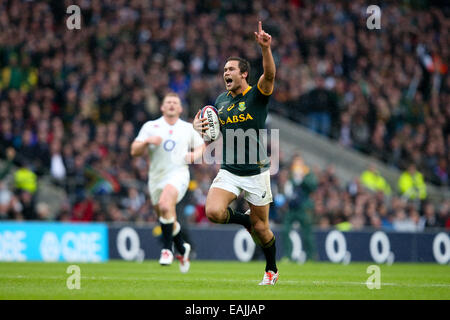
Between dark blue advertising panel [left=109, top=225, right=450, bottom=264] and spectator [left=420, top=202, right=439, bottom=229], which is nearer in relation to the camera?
dark blue advertising panel [left=109, top=225, right=450, bottom=264]

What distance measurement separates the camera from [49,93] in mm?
23188

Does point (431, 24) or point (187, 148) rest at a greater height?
point (431, 24)

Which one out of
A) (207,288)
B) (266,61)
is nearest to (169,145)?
(207,288)

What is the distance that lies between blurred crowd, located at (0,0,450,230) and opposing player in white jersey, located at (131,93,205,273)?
5185 mm

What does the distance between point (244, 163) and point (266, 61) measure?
151 cm

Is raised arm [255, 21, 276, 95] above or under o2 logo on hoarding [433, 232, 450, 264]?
above

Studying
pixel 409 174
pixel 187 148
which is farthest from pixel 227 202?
pixel 409 174

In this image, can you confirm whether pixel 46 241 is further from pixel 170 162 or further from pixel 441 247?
pixel 441 247

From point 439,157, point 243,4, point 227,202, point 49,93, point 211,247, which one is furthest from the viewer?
point 243,4

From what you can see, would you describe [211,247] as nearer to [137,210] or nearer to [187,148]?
[137,210]

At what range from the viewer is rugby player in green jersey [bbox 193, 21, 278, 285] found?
417 inches

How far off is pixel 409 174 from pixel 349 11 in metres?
8.84

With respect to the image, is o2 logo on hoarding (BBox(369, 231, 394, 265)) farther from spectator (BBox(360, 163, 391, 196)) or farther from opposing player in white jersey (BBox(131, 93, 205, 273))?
opposing player in white jersey (BBox(131, 93, 205, 273))

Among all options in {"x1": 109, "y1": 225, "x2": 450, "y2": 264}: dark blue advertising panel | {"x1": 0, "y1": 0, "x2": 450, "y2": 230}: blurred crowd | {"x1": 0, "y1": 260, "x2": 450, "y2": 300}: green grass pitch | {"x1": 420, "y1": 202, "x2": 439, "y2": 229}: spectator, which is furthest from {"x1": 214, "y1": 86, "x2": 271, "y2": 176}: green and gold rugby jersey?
{"x1": 420, "y1": 202, "x2": 439, "y2": 229}: spectator
